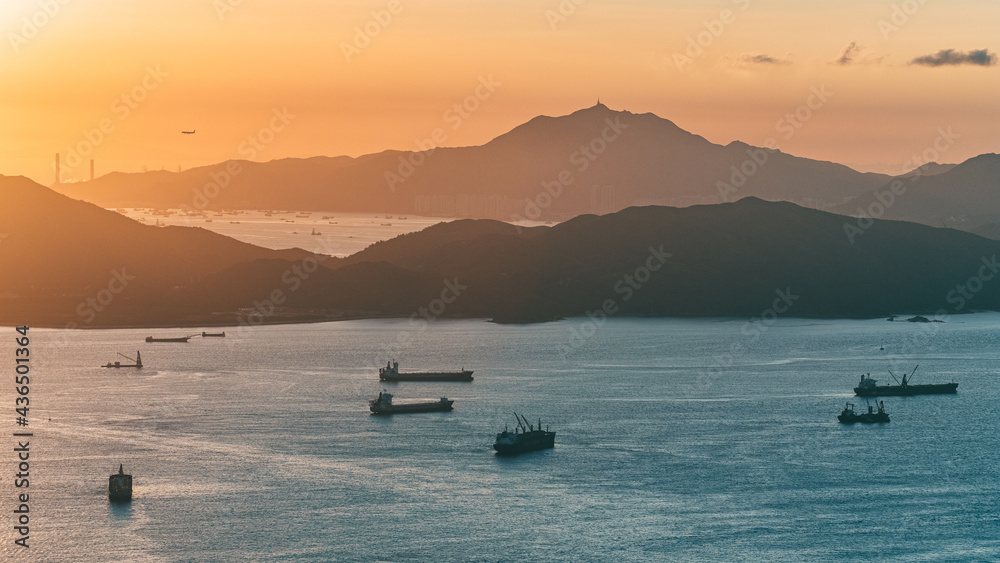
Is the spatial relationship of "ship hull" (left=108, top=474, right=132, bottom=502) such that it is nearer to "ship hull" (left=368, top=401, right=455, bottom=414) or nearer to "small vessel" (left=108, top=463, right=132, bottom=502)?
"small vessel" (left=108, top=463, right=132, bottom=502)

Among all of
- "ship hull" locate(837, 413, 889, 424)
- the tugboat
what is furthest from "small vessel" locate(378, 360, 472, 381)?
the tugboat

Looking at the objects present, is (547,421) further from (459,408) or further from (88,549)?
(88,549)

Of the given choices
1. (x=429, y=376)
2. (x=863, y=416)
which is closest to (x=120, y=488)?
(x=429, y=376)

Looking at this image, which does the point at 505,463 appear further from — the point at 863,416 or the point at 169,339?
the point at 169,339

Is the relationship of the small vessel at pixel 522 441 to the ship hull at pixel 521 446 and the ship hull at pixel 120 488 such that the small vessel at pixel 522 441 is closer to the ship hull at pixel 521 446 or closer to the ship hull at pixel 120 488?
the ship hull at pixel 521 446

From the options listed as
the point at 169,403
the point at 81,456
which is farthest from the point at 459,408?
the point at 81,456

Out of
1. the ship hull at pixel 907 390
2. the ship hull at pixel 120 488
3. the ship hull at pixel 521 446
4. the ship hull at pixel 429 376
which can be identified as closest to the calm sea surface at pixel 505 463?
the ship hull at pixel 120 488
